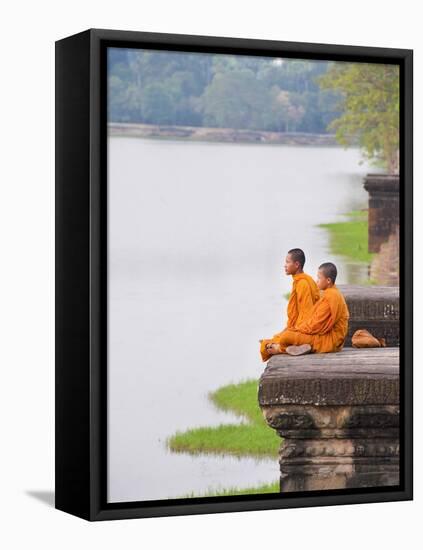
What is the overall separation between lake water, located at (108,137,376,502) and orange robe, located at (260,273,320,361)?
0.18 feet

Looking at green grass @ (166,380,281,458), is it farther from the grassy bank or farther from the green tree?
the green tree

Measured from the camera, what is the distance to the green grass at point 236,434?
10758 millimetres

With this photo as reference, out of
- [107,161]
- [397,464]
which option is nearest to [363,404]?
[397,464]

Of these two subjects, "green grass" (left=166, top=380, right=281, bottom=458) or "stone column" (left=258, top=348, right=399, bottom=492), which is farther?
"stone column" (left=258, top=348, right=399, bottom=492)

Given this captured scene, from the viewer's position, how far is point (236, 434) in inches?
430

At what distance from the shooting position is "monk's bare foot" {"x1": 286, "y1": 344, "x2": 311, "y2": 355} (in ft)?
36.2

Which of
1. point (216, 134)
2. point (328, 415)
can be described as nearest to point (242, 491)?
point (328, 415)

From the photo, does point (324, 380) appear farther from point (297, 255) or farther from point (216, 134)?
point (216, 134)

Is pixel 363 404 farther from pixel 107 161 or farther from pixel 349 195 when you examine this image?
pixel 107 161

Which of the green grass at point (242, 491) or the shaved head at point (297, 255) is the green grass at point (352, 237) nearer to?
the shaved head at point (297, 255)

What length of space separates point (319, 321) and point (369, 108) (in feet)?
4.44

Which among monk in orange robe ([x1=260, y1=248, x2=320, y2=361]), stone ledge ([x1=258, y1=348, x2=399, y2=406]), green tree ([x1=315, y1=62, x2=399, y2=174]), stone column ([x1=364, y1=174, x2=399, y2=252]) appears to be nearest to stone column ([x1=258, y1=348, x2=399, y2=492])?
stone ledge ([x1=258, y1=348, x2=399, y2=406])

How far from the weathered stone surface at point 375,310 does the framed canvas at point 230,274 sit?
0.01 m

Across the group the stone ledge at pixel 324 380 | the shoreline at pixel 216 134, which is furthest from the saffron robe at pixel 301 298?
the shoreline at pixel 216 134
